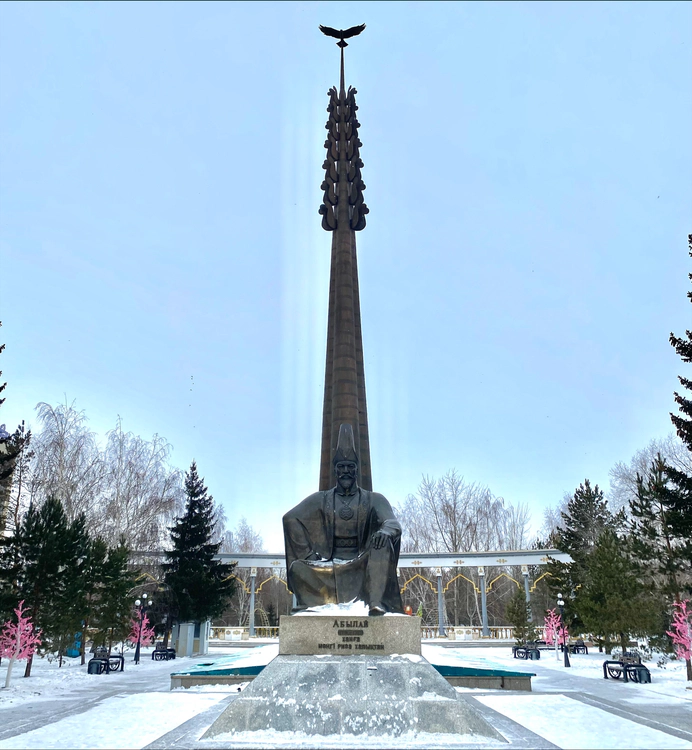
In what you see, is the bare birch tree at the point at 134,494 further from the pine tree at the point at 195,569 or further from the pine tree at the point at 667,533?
the pine tree at the point at 667,533

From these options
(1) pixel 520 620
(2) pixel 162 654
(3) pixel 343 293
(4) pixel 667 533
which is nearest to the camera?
(3) pixel 343 293

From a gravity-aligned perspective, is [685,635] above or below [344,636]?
below

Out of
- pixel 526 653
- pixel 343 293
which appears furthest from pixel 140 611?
pixel 343 293

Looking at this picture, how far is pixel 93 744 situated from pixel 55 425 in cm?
3179

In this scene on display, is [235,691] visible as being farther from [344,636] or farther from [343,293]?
[343,293]

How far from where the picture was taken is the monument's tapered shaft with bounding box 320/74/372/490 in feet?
62.5

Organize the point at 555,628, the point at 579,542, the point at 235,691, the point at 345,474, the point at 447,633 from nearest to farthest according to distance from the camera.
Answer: the point at 345,474
the point at 235,691
the point at 555,628
the point at 579,542
the point at 447,633

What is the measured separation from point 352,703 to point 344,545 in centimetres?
367

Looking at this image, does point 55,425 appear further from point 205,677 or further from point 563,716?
point 563,716

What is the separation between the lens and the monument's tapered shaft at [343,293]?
19.1 m

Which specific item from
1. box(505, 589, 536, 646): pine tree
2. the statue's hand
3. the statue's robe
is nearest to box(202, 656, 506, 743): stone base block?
the statue's robe

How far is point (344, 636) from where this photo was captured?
1027 cm

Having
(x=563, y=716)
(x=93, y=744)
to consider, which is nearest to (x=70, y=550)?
(x=93, y=744)

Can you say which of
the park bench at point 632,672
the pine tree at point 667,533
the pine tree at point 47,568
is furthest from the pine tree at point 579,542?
the pine tree at point 47,568
